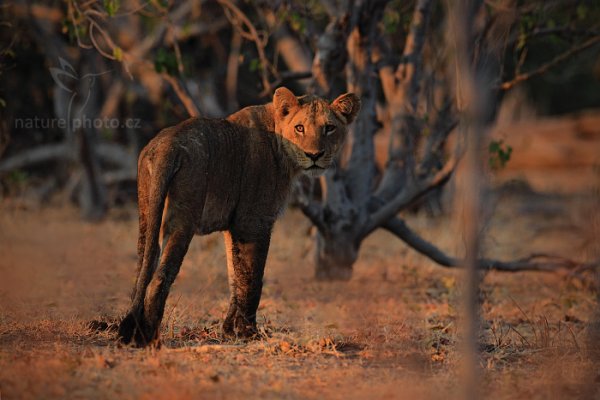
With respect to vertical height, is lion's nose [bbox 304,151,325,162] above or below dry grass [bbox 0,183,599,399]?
above

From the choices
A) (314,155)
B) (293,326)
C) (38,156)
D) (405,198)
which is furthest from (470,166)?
(38,156)

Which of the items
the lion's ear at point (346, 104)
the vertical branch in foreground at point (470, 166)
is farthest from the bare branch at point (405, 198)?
the vertical branch in foreground at point (470, 166)

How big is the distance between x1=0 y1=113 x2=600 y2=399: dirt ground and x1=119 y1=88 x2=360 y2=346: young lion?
34 cm

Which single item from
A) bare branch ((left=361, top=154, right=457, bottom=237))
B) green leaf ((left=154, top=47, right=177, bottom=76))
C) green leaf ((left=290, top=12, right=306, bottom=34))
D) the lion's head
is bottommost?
bare branch ((left=361, top=154, right=457, bottom=237))

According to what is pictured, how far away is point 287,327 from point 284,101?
1.71 m

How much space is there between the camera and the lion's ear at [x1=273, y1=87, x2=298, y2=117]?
5.91m

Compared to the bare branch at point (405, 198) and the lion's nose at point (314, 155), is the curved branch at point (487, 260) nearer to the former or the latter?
the bare branch at point (405, 198)

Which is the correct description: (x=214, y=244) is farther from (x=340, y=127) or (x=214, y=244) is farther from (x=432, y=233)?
(x=340, y=127)

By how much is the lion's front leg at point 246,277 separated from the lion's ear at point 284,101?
870 mm

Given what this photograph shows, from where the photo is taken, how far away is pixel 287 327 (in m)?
6.38

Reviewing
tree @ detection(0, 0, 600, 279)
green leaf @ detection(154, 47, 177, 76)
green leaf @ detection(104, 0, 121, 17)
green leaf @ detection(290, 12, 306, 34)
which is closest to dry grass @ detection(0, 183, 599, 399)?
tree @ detection(0, 0, 600, 279)

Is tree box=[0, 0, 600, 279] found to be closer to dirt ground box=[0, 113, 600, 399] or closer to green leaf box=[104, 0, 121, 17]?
green leaf box=[104, 0, 121, 17]

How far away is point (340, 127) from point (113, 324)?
6.90 ft

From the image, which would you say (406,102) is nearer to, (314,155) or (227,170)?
(314,155)
